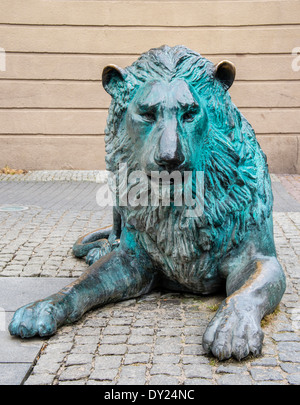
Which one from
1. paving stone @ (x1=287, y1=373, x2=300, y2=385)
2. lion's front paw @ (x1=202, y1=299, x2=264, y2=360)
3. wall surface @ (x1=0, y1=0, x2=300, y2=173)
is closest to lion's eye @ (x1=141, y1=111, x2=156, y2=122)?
lion's front paw @ (x1=202, y1=299, x2=264, y2=360)

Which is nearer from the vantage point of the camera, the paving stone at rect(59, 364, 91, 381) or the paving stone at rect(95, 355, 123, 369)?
the paving stone at rect(59, 364, 91, 381)

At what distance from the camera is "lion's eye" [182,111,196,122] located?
2.79 metres

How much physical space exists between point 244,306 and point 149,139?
3.33ft

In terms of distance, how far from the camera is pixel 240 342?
2600 mm

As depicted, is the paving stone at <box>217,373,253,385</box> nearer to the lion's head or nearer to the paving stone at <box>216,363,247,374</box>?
the paving stone at <box>216,363,247,374</box>

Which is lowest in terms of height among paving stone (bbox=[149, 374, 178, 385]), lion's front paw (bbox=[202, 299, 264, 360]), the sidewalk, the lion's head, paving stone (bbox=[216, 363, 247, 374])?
the sidewalk

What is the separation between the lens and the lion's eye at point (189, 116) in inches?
110

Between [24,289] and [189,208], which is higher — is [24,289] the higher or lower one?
the lower one

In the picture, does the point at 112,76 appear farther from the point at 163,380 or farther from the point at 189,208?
the point at 163,380

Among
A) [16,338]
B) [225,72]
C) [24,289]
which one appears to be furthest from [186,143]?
[24,289]

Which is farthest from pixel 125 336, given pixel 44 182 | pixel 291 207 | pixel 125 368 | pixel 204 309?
pixel 44 182

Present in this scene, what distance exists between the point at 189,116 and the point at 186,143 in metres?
0.17

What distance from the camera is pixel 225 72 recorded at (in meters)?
2.98

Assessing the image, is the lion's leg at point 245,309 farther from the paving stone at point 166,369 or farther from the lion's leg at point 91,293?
the lion's leg at point 91,293
